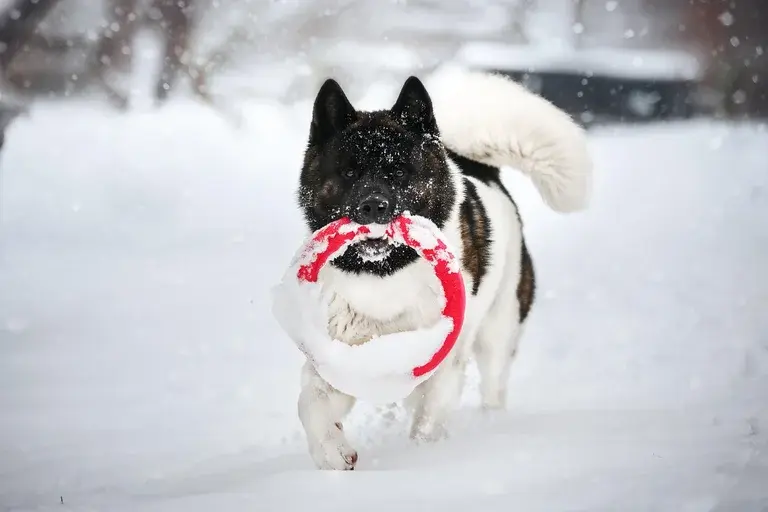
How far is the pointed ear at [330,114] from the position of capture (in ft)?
10.4

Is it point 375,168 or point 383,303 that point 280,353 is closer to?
point 383,303

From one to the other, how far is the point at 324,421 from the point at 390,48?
469 inches

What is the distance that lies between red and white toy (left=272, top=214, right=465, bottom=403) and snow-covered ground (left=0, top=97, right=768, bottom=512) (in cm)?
34

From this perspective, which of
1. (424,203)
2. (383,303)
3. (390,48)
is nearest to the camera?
(383,303)

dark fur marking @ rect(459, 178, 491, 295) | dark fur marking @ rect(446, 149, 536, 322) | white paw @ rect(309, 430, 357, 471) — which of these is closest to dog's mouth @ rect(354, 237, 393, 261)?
dark fur marking @ rect(459, 178, 491, 295)

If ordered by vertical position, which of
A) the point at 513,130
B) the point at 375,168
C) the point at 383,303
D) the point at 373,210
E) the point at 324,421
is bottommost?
the point at 324,421

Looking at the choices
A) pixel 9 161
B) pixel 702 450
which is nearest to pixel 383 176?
pixel 702 450

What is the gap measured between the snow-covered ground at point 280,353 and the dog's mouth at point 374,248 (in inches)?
31.5

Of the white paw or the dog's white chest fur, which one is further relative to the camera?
the dog's white chest fur

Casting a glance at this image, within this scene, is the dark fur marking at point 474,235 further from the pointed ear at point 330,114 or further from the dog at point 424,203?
the pointed ear at point 330,114

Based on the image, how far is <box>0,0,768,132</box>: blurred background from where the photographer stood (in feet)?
43.0

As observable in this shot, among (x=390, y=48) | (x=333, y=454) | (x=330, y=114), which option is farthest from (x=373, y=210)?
(x=390, y=48)

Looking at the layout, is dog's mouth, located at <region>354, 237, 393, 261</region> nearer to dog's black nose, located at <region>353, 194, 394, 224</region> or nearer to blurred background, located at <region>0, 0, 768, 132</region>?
dog's black nose, located at <region>353, 194, 394, 224</region>

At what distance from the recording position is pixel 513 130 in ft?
12.3
